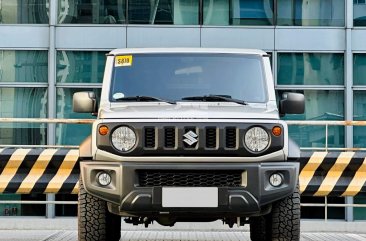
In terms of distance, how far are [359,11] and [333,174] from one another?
9693 millimetres

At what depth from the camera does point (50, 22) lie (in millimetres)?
18828

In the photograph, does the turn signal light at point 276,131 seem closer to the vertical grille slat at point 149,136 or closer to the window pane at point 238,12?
the vertical grille slat at point 149,136

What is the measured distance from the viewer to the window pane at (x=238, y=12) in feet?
62.5

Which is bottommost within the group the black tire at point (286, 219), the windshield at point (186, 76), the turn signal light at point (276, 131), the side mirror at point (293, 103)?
the black tire at point (286, 219)

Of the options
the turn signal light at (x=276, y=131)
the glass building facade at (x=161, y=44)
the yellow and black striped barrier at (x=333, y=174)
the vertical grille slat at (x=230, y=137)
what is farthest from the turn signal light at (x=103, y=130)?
the glass building facade at (x=161, y=44)

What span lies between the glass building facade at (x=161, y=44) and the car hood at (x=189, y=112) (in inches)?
448

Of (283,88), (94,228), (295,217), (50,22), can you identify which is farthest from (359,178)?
(50,22)

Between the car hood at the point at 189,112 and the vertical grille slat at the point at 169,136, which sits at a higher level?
the car hood at the point at 189,112

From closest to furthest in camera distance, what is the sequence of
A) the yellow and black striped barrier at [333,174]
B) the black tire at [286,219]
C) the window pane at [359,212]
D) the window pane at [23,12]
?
the black tire at [286,219] → the yellow and black striped barrier at [333,174] → the window pane at [359,212] → the window pane at [23,12]

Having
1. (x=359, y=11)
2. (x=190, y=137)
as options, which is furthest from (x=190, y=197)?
(x=359, y=11)

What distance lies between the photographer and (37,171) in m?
9.91

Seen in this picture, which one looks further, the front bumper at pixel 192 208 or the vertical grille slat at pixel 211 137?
the vertical grille slat at pixel 211 137

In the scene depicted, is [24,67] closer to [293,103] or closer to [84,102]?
[84,102]

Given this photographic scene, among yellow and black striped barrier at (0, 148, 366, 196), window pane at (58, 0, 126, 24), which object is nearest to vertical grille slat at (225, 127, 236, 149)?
yellow and black striped barrier at (0, 148, 366, 196)
